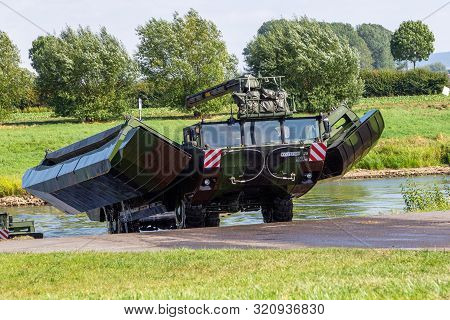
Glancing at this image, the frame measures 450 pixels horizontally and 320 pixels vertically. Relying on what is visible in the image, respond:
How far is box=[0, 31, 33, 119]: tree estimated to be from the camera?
7425cm

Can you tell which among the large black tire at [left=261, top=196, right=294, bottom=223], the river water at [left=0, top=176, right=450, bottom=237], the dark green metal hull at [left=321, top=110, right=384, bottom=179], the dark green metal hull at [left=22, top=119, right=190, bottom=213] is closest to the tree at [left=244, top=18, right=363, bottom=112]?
the river water at [left=0, top=176, right=450, bottom=237]

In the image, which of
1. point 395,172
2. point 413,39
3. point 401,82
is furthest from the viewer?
point 413,39

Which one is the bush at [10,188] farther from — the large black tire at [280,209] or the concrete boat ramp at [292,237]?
the concrete boat ramp at [292,237]

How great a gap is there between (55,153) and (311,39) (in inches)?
2240

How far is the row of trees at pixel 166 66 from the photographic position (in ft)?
243

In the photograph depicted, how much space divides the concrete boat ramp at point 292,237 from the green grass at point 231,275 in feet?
4.23

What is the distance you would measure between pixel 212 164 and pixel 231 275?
8.18 meters

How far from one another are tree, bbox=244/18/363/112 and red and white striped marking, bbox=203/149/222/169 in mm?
50828

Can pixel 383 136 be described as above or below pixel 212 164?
above

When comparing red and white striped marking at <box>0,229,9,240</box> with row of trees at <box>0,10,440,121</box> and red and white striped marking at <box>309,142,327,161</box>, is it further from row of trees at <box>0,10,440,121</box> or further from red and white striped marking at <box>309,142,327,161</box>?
row of trees at <box>0,10,440,121</box>

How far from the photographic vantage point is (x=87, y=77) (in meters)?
76.4

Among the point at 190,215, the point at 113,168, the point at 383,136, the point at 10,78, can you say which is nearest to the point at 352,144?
the point at 190,215

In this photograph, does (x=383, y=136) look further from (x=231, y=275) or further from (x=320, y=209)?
(x=231, y=275)
